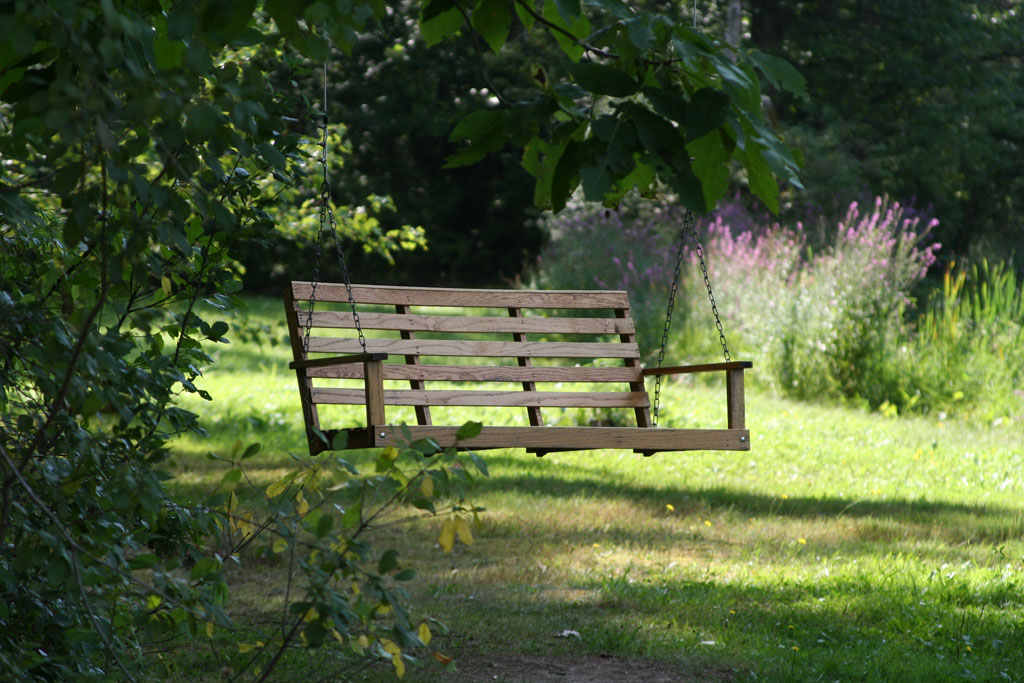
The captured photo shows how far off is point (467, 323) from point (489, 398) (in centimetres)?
62

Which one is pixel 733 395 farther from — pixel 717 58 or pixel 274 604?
pixel 717 58

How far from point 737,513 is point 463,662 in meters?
2.83

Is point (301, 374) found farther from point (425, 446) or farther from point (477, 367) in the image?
point (425, 446)

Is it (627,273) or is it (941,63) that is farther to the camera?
(941,63)

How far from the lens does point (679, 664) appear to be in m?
3.95

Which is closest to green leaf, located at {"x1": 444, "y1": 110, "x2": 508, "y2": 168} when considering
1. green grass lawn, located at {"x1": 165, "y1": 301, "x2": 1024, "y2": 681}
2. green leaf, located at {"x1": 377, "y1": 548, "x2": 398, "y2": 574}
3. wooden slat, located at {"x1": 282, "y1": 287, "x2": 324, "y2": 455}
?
green leaf, located at {"x1": 377, "y1": 548, "x2": 398, "y2": 574}

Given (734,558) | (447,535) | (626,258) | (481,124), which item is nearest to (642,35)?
(481,124)

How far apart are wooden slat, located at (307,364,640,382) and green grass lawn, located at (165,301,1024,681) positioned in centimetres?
64

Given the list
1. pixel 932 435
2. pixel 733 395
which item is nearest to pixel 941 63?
pixel 932 435

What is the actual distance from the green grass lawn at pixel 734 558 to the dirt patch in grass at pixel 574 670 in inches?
1.0

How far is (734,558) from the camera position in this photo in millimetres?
5430

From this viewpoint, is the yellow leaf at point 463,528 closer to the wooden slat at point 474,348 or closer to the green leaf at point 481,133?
the green leaf at point 481,133

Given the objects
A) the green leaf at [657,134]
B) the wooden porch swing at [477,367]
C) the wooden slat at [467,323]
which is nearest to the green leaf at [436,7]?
the green leaf at [657,134]

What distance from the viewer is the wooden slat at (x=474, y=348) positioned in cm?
419
